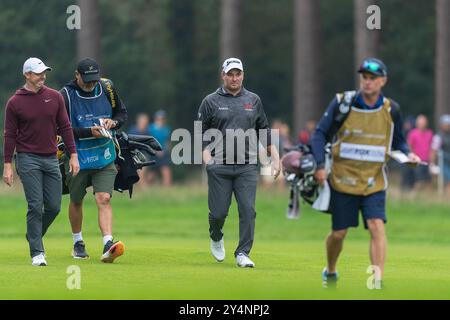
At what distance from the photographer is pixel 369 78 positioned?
11.8 meters

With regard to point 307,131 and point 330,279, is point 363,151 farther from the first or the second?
point 307,131

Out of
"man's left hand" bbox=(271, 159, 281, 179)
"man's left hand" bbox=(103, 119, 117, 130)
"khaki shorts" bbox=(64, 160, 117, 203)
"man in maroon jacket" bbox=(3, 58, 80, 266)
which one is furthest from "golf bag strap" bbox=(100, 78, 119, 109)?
"man's left hand" bbox=(271, 159, 281, 179)

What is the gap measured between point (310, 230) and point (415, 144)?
725cm

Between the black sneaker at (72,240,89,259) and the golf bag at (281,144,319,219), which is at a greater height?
the golf bag at (281,144,319,219)

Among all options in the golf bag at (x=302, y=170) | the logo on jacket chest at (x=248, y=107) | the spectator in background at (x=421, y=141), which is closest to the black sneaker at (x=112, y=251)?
the logo on jacket chest at (x=248, y=107)

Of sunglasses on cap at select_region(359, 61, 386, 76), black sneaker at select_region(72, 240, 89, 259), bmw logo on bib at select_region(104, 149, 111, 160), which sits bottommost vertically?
black sneaker at select_region(72, 240, 89, 259)

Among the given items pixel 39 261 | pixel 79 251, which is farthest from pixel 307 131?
pixel 39 261

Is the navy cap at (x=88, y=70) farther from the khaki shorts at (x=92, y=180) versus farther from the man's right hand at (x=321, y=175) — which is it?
the man's right hand at (x=321, y=175)

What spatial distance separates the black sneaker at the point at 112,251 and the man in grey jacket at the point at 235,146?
1174 millimetres

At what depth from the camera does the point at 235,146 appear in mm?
14750

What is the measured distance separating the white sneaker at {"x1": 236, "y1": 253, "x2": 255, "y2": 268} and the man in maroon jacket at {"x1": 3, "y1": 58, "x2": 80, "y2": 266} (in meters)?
2.01

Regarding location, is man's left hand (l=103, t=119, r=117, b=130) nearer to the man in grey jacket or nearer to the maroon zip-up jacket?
the maroon zip-up jacket

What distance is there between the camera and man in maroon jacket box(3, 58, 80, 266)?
1419 centimetres

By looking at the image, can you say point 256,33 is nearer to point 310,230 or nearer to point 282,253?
point 310,230
